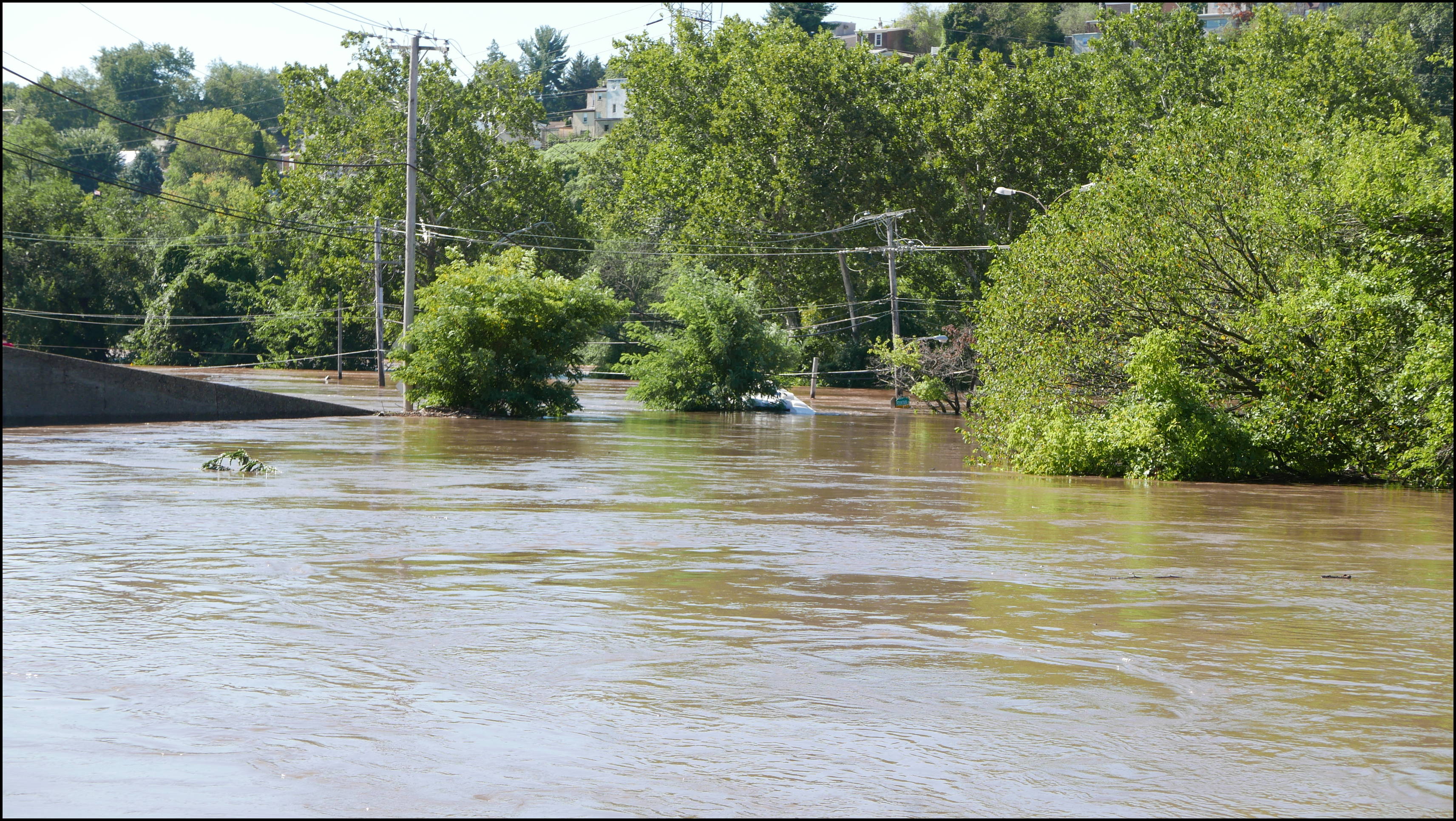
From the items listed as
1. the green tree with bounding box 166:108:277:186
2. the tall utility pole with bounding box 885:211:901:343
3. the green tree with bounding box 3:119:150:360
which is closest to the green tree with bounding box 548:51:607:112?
the green tree with bounding box 166:108:277:186

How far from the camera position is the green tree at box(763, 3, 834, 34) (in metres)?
122

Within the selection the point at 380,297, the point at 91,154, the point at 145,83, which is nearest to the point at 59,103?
the point at 91,154

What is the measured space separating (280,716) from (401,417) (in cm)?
3271

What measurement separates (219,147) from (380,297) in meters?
75.9

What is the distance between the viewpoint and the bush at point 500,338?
38938mm

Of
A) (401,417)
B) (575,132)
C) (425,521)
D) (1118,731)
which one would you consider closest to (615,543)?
(425,521)

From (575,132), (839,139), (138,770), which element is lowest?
(138,770)

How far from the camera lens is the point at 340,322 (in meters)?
76.3

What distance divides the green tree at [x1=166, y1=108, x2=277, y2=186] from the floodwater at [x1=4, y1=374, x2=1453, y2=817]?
119 meters

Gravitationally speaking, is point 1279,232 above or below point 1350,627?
above

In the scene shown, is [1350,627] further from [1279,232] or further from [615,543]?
[1279,232]

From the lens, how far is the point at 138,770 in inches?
230

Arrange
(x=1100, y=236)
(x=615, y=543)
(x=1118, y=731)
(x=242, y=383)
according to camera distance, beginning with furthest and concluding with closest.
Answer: (x=242, y=383) < (x=1100, y=236) < (x=615, y=543) < (x=1118, y=731)

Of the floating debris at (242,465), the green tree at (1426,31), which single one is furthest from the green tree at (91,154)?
the floating debris at (242,465)
